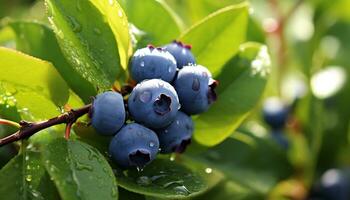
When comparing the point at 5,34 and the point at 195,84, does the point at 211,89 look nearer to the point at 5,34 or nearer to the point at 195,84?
the point at 195,84

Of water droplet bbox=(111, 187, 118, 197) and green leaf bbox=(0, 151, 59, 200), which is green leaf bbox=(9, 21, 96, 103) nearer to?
green leaf bbox=(0, 151, 59, 200)

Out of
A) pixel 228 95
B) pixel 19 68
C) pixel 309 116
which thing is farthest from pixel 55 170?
pixel 309 116

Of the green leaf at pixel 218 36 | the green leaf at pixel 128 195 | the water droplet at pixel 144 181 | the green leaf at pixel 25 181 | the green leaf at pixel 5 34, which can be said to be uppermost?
the green leaf at pixel 218 36

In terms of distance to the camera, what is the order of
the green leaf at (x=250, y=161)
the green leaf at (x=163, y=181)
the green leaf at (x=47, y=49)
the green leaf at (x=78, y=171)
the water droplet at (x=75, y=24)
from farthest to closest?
the green leaf at (x=250, y=161) < the green leaf at (x=47, y=49) < the water droplet at (x=75, y=24) < the green leaf at (x=163, y=181) < the green leaf at (x=78, y=171)

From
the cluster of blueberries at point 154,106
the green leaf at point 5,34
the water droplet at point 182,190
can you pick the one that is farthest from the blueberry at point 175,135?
the green leaf at point 5,34

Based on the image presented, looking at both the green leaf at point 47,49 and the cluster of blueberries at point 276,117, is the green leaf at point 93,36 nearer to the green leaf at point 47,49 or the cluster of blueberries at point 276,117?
the green leaf at point 47,49

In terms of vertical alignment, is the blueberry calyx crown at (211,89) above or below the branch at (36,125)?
above

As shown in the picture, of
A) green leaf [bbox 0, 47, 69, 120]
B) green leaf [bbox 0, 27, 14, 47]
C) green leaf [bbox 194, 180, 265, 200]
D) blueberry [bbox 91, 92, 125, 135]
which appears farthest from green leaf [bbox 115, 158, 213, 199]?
green leaf [bbox 0, 27, 14, 47]

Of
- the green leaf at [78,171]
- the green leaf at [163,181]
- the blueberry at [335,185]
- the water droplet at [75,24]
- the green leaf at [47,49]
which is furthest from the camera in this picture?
the blueberry at [335,185]
